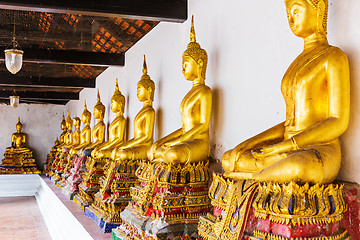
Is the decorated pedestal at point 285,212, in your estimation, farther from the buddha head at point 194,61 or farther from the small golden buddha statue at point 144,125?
the small golden buddha statue at point 144,125

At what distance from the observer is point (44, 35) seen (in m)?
5.01

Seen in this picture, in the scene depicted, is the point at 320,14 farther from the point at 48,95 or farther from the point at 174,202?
the point at 48,95

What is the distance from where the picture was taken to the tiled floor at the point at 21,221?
521 centimetres

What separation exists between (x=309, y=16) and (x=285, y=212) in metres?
0.89

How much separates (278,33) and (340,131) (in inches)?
33.2

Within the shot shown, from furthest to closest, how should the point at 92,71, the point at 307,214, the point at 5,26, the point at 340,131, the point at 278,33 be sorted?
the point at 92,71 < the point at 5,26 < the point at 278,33 < the point at 340,131 < the point at 307,214

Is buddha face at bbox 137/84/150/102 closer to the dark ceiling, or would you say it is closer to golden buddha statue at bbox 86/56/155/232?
golden buddha statue at bbox 86/56/155/232

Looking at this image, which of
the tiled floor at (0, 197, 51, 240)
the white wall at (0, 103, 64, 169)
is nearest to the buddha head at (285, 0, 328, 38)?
the tiled floor at (0, 197, 51, 240)

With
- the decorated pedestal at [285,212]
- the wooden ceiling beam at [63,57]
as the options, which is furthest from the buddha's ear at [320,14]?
A: the wooden ceiling beam at [63,57]

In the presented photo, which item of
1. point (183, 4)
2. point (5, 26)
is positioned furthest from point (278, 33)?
point (5, 26)

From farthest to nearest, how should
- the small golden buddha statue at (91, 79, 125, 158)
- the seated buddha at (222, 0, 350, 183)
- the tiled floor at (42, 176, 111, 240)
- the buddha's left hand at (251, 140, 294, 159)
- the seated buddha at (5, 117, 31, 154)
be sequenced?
the seated buddha at (5, 117, 31, 154), the small golden buddha statue at (91, 79, 125, 158), the tiled floor at (42, 176, 111, 240), the buddha's left hand at (251, 140, 294, 159), the seated buddha at (222, 0, 350, 183)

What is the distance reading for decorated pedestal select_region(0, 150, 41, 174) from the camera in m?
10.5

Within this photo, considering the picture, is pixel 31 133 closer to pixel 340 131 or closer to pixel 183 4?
pixel 183 4

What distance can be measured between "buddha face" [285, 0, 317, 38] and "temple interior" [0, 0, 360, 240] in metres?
0.03
